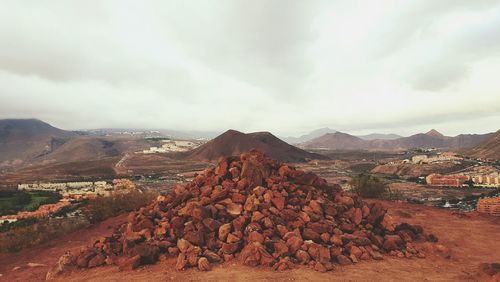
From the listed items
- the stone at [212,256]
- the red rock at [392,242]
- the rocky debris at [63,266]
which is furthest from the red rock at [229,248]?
the red rock at [392,242]

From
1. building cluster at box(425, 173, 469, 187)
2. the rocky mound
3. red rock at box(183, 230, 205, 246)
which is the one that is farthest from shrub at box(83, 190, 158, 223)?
building cluster at box(425, 173, 469, 187)

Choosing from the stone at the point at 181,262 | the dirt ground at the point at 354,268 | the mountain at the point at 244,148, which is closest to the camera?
the dirt ground at the point at 354,268

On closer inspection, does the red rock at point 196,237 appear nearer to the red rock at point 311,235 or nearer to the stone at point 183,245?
the stone at point 183,245

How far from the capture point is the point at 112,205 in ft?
75.5

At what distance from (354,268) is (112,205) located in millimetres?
16767

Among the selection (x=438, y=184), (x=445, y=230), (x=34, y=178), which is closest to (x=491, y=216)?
(x=445, y=230)

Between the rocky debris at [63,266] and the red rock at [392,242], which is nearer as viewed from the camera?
the rocky debris at [63,266]

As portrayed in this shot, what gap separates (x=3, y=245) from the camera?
16484 millimetres

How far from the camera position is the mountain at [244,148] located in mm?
143938

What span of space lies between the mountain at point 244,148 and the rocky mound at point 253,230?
123423 mm

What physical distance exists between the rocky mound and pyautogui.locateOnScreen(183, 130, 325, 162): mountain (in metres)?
123

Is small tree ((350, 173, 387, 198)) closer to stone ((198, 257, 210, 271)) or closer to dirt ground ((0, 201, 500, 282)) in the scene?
dirt ground ((0, 201, 500, 282))

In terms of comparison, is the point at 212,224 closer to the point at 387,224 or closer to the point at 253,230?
the point at 253,230

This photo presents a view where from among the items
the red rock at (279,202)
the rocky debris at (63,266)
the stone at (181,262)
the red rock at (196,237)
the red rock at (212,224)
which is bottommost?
the rocky debris at (63,266)
